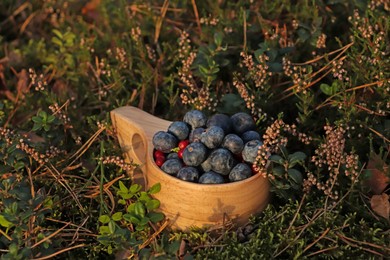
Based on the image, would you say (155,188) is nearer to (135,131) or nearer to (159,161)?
(159,161)

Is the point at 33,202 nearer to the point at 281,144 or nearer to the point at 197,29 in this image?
the point at 281,144

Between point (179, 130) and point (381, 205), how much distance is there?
72 centimetres

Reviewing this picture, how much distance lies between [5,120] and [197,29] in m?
0.97

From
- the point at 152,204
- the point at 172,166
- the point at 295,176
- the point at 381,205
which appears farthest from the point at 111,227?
the point at 381,205

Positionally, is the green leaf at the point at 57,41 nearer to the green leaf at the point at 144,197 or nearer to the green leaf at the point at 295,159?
the green leaf at the point at 144,197

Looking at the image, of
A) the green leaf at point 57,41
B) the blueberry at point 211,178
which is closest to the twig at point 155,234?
the blueberry at point 211,178

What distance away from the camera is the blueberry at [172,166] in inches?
79.2

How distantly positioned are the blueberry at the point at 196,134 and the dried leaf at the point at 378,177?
1.97 feet

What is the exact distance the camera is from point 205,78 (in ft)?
8.09

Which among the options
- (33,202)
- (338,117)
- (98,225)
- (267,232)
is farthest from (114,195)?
(338,117)

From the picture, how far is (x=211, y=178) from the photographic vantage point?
1947mm

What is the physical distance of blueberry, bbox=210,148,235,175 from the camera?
197 cm

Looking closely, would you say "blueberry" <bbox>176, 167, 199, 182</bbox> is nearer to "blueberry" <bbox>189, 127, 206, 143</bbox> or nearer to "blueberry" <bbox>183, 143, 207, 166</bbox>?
"blueberry" <bbox>183, 143, 207, 166</bbox>

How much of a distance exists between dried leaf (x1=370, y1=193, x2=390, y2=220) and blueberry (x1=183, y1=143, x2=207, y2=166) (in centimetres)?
59
